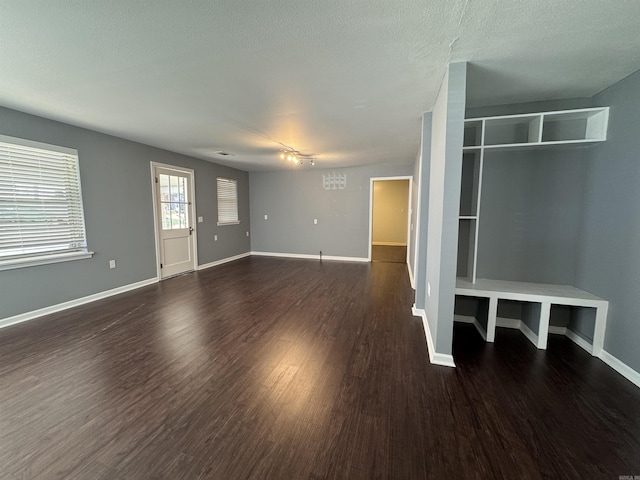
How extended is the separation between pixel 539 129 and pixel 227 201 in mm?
6136

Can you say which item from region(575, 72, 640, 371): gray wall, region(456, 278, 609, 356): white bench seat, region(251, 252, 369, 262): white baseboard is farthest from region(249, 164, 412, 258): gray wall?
region(456, 278, 609, 356): white bench seat

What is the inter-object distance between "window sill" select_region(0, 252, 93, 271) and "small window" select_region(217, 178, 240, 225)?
10.00 ft

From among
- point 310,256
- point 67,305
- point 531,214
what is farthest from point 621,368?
point 67,305

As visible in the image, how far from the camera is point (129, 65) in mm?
2018

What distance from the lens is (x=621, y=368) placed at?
213cm

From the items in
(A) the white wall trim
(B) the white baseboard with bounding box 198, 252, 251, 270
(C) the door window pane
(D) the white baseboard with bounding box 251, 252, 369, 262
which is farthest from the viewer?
(D) the white baseboard with bounding box 251, 252, 369, 262

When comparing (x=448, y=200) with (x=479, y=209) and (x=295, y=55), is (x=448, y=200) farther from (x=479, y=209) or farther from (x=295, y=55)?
(x=295, y=55)

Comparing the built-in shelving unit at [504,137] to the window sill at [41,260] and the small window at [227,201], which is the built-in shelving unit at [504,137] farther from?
the small window at [227,201]

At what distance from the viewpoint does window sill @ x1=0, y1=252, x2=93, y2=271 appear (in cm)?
294

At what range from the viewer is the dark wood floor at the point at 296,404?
136 cm

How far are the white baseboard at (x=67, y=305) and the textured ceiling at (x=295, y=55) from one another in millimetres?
2333

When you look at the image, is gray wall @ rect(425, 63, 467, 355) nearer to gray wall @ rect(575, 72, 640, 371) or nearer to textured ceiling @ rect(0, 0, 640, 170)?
textured ceiling @ rect(0, 0, 640, 170)

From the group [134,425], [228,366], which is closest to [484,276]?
[228,366]

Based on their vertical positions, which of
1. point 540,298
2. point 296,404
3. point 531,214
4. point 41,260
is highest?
point 531,214
